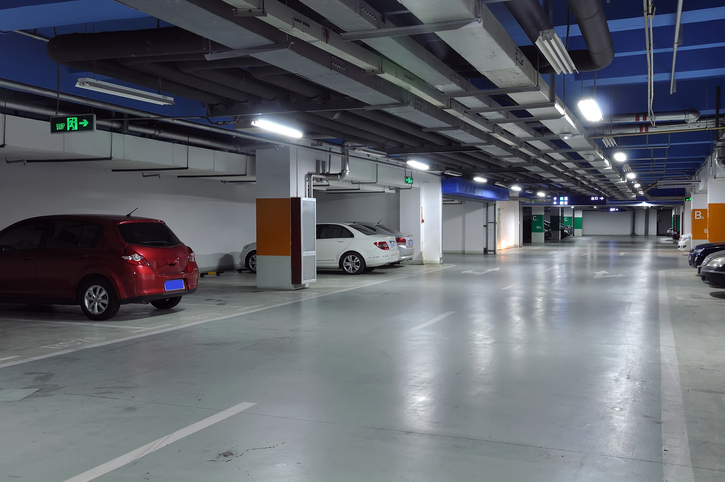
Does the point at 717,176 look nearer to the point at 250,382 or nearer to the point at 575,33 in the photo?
the point at 575,33

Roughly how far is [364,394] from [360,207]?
1784cm

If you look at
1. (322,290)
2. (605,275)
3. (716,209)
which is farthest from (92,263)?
(716,209)

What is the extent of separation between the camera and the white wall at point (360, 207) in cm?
2206

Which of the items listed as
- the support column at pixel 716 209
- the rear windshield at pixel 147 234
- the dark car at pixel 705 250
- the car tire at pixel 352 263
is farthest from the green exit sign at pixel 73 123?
the support column at pixel 716 209

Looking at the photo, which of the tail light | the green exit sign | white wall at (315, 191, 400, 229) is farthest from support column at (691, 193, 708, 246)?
the green exit sign

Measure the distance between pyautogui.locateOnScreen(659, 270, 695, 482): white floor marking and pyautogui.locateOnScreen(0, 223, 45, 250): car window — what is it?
8555 millimetres

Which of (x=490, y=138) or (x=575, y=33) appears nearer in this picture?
(x=575, y=33)

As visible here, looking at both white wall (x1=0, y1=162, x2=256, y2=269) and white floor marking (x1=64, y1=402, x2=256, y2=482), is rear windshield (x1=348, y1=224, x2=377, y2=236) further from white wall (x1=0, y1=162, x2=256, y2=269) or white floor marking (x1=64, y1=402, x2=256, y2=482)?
white floor marking (x1=64, y1=402, x2=256, y2=482)

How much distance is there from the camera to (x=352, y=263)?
16.5 metres

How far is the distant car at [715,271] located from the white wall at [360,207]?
454 inches

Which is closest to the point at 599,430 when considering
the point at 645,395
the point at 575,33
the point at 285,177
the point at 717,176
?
the point at 645,395

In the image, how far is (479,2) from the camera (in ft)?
15.5

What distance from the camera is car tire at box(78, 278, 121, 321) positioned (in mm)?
8672

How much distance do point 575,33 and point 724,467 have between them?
4.99 m
